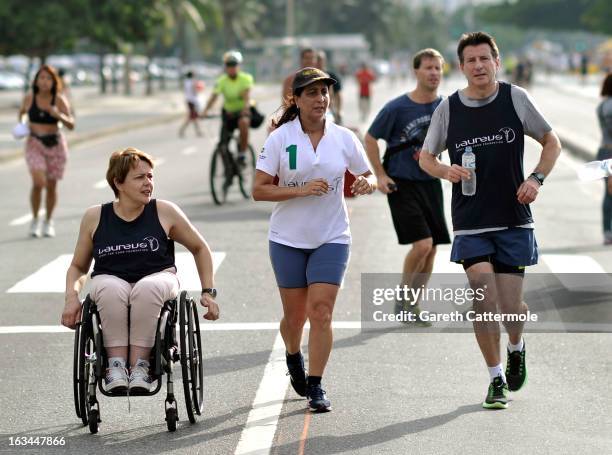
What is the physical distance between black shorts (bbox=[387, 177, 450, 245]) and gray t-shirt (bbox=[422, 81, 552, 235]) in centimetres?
248

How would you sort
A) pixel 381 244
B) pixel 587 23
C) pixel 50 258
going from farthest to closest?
1. pixel 587 23
2. pixel 381 244
3. pixel 50 258

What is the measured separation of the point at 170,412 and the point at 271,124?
5.78 feet

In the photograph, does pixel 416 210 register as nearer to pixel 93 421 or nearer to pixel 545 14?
pixel 93 421

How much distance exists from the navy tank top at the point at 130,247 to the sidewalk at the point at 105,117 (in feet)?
66.7

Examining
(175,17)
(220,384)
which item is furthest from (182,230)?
(175,17)

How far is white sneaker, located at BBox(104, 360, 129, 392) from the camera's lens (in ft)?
22.4

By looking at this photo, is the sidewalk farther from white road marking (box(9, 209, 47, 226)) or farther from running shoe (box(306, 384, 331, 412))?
running shoe (box(306, 384, 331, 412))

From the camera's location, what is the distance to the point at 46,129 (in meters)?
14.8

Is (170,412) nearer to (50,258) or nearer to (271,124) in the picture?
(271,124)

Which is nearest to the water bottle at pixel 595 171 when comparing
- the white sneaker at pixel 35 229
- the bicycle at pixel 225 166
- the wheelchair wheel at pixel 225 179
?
the white sneaker at pixel 35 229

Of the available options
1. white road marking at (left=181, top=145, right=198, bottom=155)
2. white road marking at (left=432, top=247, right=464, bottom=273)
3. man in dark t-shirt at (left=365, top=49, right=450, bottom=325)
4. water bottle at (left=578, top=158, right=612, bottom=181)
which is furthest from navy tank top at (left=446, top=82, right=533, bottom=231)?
white road marking at (left=181, top=145, right=198, bottom=155)

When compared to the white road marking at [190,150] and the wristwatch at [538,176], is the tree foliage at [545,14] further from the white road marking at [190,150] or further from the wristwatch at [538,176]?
the wristwatch at [538,176]

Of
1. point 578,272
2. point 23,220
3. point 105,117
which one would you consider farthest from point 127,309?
point 105,117

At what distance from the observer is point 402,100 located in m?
9.92
